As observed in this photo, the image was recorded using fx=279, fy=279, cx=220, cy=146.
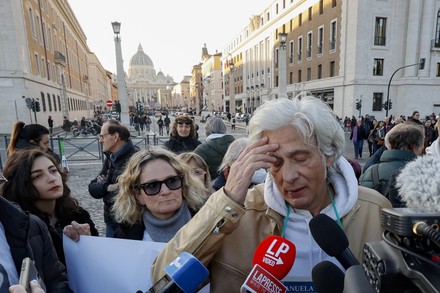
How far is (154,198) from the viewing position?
5.97 feet

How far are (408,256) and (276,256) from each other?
510 mm

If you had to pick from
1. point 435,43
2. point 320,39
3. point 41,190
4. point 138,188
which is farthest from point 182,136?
point 435,43

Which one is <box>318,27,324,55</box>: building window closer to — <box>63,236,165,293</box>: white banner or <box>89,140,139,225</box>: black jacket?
<box>89,140,139,225</box>: black jacket

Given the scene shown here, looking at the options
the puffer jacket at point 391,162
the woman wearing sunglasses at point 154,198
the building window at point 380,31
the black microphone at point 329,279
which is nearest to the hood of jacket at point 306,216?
the black microphone at point 329,279

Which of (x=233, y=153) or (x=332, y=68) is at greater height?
(x=332, y=68)

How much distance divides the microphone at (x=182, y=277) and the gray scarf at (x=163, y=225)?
2.56 ft

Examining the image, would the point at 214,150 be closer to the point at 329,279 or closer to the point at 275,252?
the point at 275,252

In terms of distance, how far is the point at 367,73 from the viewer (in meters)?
26.7

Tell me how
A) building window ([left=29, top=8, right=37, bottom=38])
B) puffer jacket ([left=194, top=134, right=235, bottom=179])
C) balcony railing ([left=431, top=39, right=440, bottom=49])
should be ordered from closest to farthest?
puffer jacket ([left=194, top=134, right=235, bottom=179])
building window ([left=29, top=8, right=37, bottom=38])
balcony railing ([left=431, top=39, right=440, bottom=49])

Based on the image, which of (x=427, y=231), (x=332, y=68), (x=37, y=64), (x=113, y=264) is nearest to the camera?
(x=427, y=231)

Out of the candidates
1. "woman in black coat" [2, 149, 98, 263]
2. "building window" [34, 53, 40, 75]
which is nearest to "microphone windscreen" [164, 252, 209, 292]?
"woman in black coat" [2, 149, 98, 263]

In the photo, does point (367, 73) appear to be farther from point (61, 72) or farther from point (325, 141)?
point (61, 72)

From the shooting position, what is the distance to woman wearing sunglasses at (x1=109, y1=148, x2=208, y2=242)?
183 cm

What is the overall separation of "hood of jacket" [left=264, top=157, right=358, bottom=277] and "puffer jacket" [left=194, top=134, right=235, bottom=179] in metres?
2.24
